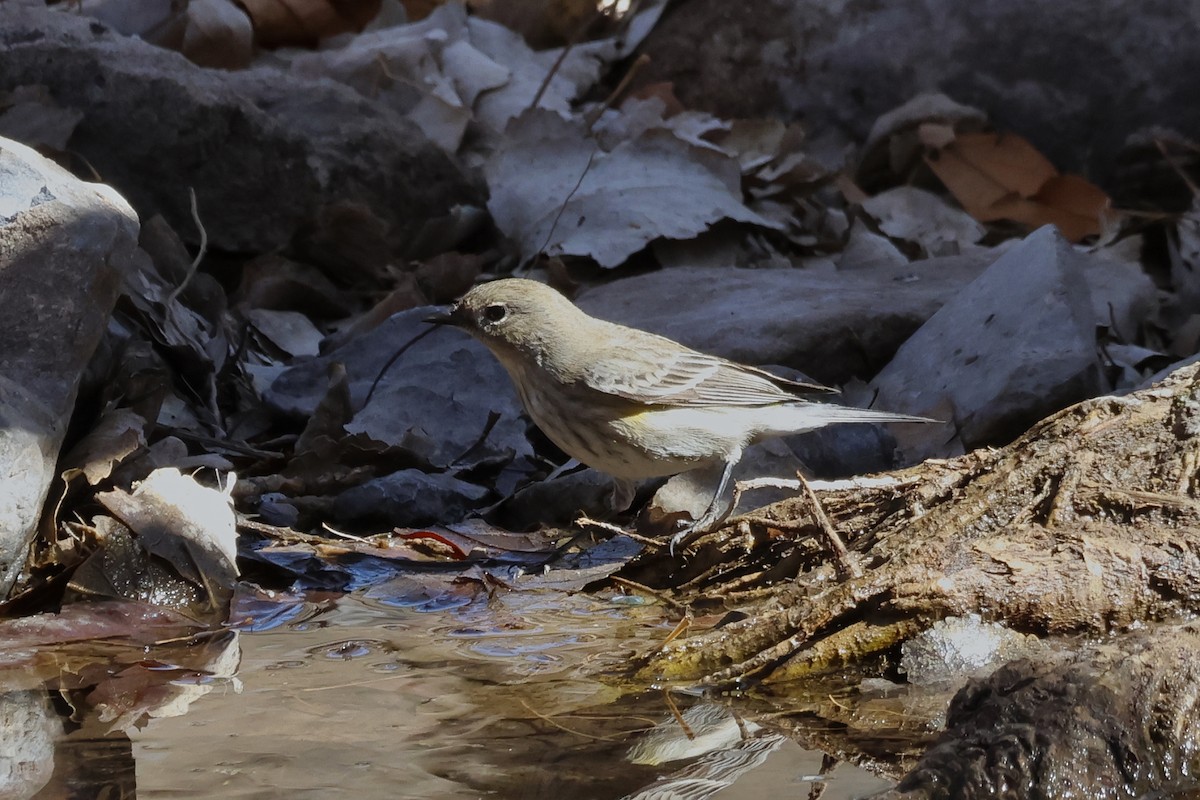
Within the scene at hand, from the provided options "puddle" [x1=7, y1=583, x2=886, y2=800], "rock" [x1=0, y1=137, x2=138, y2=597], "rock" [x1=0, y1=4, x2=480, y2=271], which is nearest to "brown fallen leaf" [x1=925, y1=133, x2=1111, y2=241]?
"rock" [x1=0, y1=4, x2=480, y2=271]

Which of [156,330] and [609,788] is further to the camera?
[156,330]

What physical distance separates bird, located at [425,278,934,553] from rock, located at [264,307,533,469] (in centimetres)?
50

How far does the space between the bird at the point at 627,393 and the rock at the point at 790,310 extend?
0.80 meters

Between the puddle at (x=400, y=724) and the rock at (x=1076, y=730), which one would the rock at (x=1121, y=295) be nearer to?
the puddle at (x=400, y=724)

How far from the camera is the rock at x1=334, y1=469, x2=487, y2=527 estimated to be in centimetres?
523

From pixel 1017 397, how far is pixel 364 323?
2.96m

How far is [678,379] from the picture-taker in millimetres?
5379

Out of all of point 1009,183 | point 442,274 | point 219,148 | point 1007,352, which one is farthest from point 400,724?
point 1009,183

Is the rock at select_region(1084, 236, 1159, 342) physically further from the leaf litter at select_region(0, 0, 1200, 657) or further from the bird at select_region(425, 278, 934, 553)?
the bird at select_region(425, 278, 934, 553)

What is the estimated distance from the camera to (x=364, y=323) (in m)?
6.74

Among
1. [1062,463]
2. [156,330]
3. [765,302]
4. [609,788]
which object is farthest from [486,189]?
[609,788]

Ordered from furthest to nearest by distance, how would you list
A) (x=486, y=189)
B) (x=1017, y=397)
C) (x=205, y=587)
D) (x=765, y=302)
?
(x=486, y=189) < (x=765, y=302) < (x=1017, y=397) < (x=205, y=587)

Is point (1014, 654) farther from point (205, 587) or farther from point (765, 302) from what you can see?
point (765, 302)

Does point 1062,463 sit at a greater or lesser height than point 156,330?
greater
